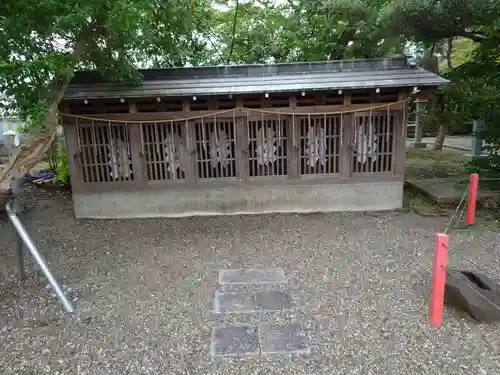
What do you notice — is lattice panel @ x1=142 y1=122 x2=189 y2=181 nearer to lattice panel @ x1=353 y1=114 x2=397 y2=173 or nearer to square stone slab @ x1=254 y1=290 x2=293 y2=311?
lattice panel @ x1=353 y1=114 x2=397 y2=173

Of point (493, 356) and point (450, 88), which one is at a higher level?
point (450, 88)

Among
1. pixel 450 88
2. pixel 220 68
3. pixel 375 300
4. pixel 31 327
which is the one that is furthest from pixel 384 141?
pixel 31 327

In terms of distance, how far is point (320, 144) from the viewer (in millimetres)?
7633

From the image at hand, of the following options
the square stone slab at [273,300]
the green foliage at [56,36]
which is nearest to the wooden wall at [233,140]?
the green foliage at [56,36]

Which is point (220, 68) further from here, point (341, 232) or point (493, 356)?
point (493, 356)

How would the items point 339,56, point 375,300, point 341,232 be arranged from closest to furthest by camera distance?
point 375,300 < point 341,232 < point 339,56

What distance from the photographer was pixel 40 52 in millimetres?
4773

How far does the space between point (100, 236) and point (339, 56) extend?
9.51 meters

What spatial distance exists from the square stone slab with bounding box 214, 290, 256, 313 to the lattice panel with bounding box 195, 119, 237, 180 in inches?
142

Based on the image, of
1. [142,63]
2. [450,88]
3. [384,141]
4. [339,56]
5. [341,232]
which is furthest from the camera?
[339,56]

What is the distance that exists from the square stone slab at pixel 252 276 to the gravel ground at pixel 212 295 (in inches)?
5.4

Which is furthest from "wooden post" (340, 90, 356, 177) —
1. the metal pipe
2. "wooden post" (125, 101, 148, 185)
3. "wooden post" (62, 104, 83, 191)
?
the metal pipe

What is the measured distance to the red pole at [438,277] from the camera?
341cm

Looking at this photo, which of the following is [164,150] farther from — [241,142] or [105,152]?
[241,142]
